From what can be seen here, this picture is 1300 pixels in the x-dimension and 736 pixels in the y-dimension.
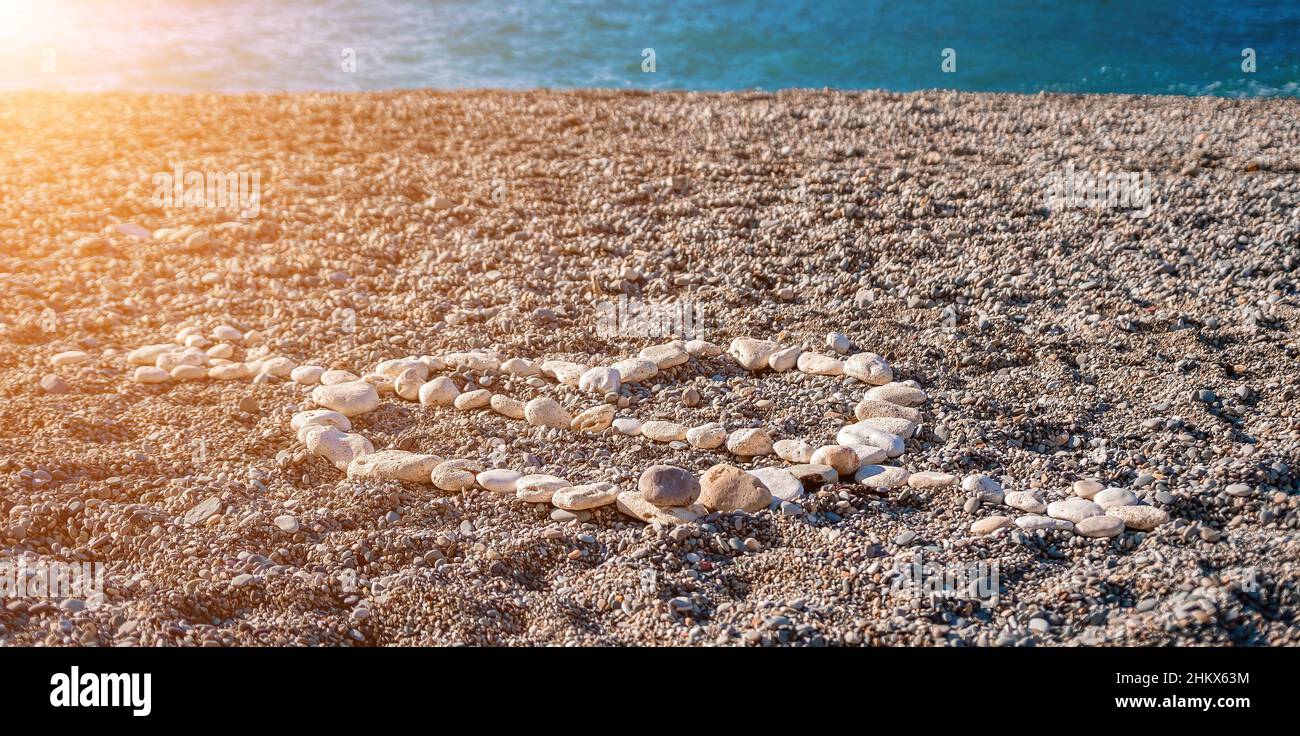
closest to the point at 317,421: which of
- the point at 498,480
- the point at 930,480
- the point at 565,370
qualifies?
the point at 498,480

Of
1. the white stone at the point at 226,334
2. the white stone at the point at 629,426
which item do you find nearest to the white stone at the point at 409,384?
the white stone at the point at 629,426

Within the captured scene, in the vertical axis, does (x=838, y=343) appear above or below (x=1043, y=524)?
above

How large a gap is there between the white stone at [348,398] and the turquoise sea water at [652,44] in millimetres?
7728

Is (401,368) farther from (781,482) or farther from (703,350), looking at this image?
(781,482)

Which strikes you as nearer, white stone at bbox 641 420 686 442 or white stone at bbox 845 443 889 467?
white stone at bbox 845 443 889 467

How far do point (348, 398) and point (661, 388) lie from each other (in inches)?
61.9

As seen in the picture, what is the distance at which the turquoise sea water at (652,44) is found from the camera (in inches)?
515

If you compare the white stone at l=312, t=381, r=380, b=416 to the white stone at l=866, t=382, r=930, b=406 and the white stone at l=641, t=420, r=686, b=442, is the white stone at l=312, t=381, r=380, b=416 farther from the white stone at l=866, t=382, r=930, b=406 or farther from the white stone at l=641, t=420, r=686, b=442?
the white stone at l=866, t=382, r=930, b=406

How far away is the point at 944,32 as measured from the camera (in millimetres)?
15547

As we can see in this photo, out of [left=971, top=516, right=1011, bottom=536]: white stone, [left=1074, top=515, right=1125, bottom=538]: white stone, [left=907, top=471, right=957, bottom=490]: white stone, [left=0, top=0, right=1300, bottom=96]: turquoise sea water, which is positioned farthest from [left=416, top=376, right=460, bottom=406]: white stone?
[left=0, top=0, right=1300, bottom=96]: turquoise sea water

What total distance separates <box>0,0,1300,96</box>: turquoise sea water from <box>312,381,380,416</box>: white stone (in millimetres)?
7728

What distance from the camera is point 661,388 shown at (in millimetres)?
5352

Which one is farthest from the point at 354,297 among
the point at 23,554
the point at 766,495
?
the point at 766,495

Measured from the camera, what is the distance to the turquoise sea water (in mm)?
13086
